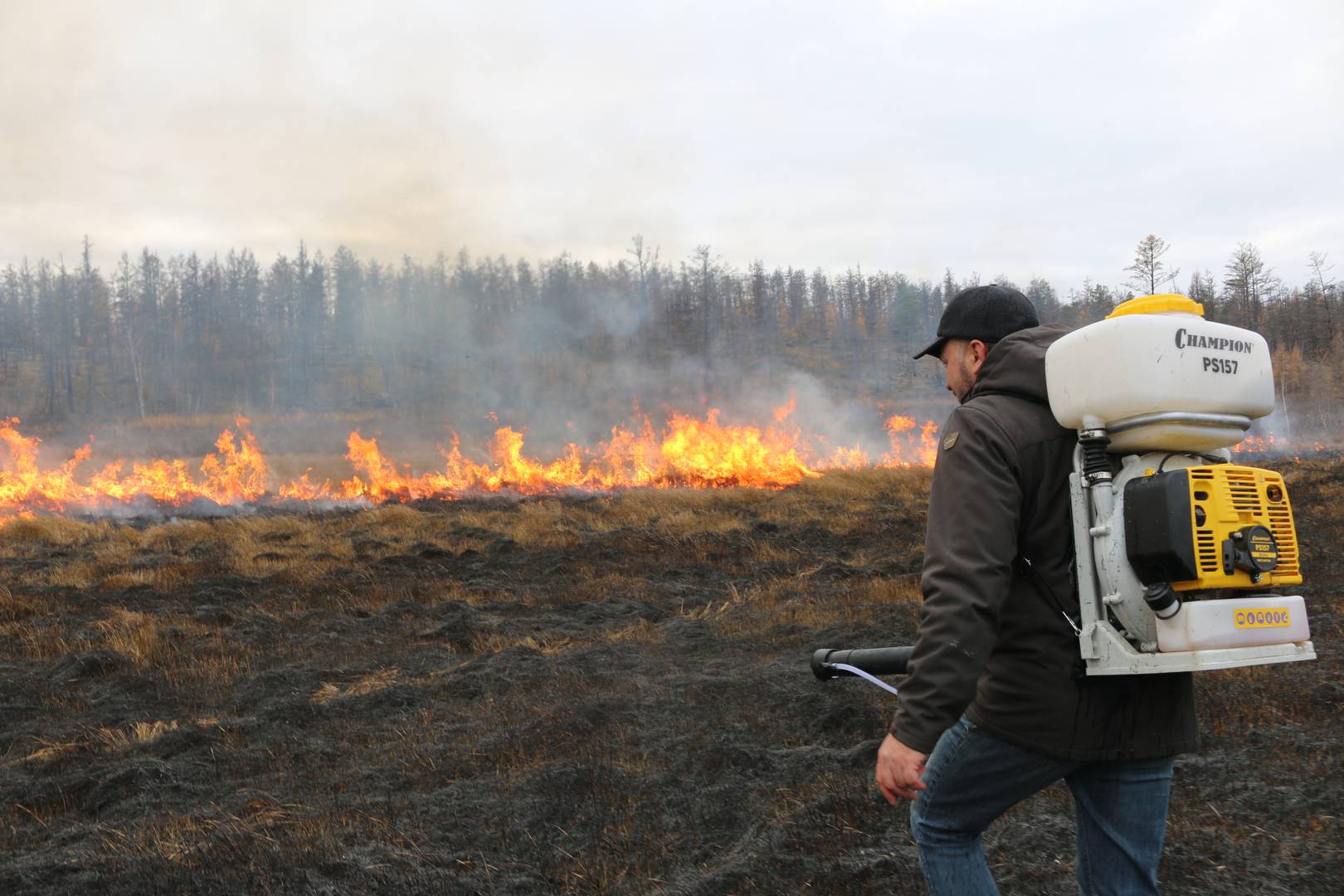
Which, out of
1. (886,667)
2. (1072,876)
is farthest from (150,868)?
(1072,876)

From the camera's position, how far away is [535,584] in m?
11.7

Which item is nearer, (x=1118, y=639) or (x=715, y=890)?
(x=1118, y=639)

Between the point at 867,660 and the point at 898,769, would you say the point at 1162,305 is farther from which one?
the point at 898,769

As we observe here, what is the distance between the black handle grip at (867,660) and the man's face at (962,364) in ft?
2.15

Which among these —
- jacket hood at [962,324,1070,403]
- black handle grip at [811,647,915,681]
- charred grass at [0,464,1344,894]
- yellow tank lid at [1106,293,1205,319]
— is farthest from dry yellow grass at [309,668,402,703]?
yellow tank lid at [1106,293,1205,319]

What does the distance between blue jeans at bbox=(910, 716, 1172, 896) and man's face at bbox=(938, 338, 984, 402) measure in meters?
0.82

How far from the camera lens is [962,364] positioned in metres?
2.31

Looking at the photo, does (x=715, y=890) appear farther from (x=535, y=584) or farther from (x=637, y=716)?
(x=535, y=584)

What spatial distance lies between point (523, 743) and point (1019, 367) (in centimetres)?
422

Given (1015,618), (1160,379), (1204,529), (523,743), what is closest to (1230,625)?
(1204,529)

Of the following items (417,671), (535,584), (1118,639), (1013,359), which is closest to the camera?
(1118,639)

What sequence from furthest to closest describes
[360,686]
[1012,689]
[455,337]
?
[455,337]
[360,686]
[1012,689]

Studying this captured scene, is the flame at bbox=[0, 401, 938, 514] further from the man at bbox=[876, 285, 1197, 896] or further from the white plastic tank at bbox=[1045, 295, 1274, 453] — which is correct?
the white plastic tank at bbox=[1045, 295, 1274, 453]

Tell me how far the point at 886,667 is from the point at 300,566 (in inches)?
488
